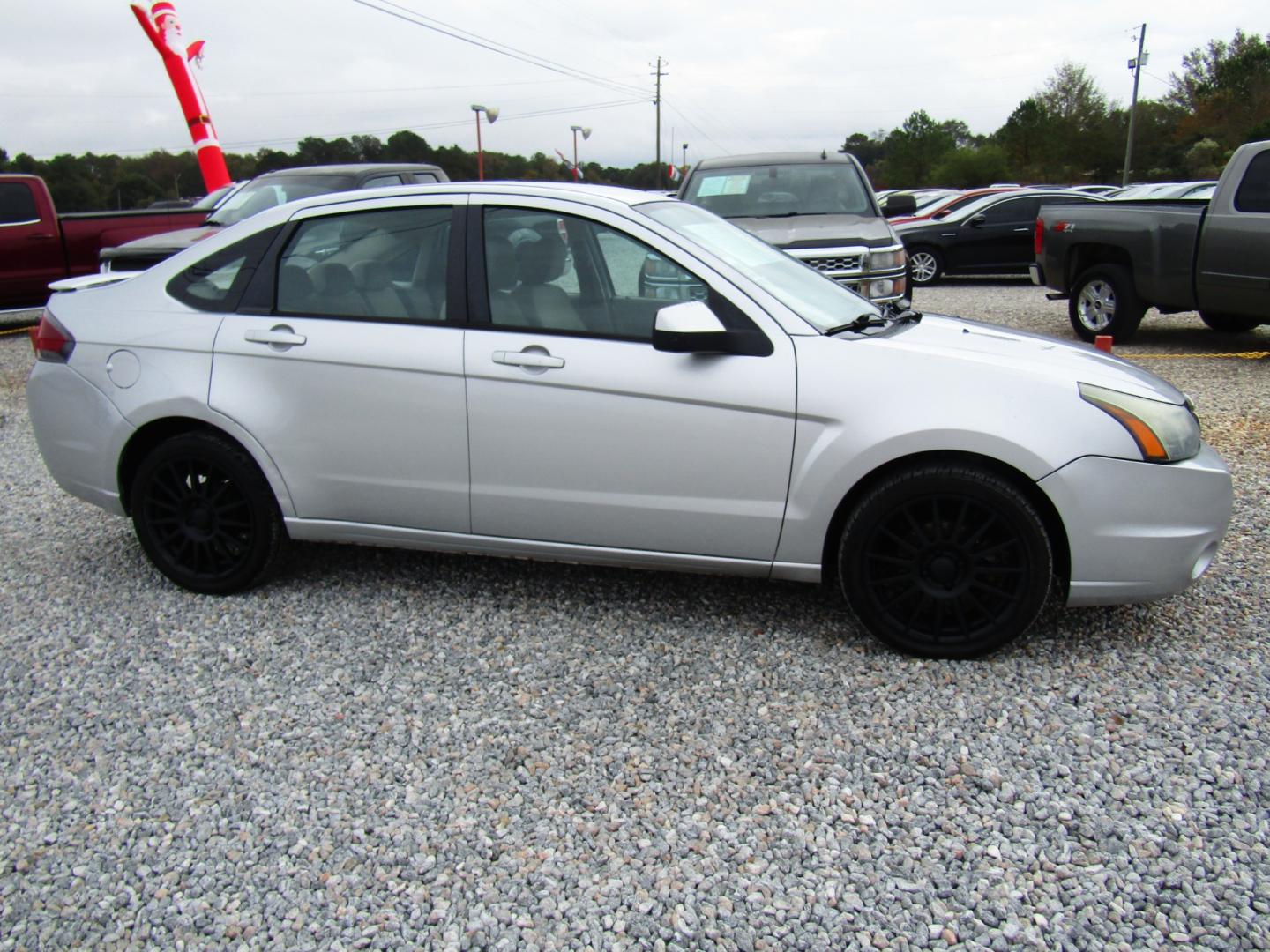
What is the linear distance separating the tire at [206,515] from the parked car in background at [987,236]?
14.8m

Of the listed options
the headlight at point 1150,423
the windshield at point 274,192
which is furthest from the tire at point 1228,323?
the windshield at point 274,192

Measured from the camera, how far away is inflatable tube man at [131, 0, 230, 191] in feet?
85.7

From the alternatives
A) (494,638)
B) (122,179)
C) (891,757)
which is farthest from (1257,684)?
A: (122,179)

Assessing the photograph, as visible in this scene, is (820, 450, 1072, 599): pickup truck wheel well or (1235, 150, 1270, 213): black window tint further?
(1235, 150, 1270, 213): black window tint

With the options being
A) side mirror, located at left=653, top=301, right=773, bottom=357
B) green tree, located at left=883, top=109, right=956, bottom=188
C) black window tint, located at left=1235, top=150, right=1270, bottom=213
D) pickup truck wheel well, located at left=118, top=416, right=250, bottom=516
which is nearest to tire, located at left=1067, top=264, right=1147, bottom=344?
black window tint, located at left=1235, top=150, right=1270, bottom=213

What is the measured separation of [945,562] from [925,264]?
15038 millimetres

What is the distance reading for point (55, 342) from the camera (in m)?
4.36

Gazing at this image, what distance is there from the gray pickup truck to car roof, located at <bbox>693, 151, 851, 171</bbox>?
2.51 meters

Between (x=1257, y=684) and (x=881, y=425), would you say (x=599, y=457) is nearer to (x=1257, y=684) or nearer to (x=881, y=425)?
(x=881, y=425)

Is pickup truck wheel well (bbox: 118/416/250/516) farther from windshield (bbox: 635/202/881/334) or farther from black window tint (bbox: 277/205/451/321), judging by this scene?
windshield (bbox: 635/202/881/334)

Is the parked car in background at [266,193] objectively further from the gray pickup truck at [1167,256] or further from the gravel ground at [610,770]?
the gray pickup truck at [1167,256]

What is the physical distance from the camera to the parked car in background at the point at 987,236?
1711 centimetres

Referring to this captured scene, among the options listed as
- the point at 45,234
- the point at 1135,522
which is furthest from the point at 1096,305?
the point at 45,234

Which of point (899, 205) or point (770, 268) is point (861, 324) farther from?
point (899, 205)
